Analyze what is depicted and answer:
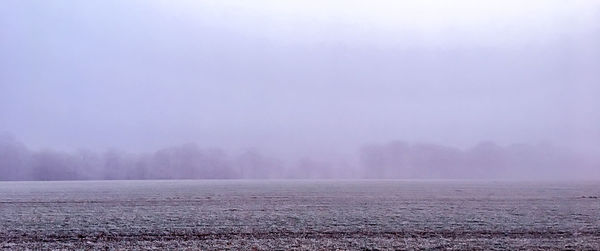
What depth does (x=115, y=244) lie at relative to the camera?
26578 mm

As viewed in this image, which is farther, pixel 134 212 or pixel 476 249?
pixel 134 212

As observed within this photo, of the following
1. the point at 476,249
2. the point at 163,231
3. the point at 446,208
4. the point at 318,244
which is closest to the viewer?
the point at 476,249

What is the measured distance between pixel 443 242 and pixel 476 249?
90.7 inches

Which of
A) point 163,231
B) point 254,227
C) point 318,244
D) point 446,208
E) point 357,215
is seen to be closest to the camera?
point 318,244

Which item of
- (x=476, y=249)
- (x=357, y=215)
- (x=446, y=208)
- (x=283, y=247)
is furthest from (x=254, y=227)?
(x=446, y=208)

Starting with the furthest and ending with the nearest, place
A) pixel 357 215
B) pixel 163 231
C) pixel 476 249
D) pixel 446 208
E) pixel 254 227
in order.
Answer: pixel 446 208, pixel 357 215, pixel 254 227, pixel 163 231, pixel 476 249

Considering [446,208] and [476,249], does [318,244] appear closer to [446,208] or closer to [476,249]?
[476,249]

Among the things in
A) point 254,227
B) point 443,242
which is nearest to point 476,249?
point 443,242

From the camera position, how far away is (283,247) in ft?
84.1

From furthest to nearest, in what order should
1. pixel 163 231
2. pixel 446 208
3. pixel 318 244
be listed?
pixel 446 208 → pixel 163 231 → pixel 318 244

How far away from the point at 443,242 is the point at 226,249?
1095 cm

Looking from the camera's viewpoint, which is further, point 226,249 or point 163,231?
point 163,231

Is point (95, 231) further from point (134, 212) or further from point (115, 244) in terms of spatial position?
point (134, 212)

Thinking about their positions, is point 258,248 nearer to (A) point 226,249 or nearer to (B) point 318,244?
(A) point 226,249
